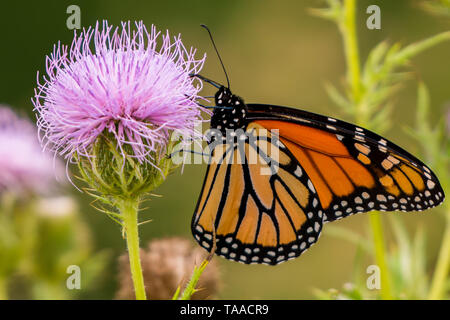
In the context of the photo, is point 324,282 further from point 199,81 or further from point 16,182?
point 199,81

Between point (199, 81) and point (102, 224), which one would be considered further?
point (102, 224)

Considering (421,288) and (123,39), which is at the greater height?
(123,39)

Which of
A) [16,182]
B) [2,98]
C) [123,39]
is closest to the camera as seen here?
[123,39]

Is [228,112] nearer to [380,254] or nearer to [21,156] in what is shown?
[380,254]

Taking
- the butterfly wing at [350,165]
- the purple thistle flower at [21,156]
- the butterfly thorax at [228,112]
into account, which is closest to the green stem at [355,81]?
the butterfly wing at [350,165]

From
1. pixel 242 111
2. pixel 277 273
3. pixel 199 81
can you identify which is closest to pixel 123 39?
pixel 199 81

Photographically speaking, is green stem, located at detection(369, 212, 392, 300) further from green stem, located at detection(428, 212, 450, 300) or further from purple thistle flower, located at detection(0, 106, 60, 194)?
purple thistle flower, located at detection(0, 106, 60, 194)

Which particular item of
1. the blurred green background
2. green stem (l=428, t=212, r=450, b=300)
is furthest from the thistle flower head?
the blurred green background

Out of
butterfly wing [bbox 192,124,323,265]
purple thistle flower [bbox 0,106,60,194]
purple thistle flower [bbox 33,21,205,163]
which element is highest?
purple thistle flower [bbox 0,106,60,194]
